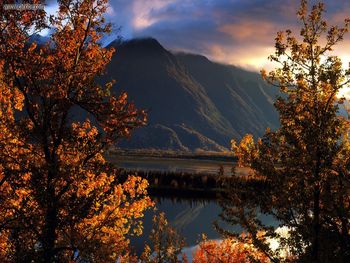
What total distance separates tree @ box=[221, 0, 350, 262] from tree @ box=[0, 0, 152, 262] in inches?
189

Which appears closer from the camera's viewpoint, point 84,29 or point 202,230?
point 84,29

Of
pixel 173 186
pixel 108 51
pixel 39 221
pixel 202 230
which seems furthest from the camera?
pixel 173 186

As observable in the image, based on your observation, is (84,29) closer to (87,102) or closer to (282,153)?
(87,102)

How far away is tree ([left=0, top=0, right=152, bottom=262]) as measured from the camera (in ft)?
49.9

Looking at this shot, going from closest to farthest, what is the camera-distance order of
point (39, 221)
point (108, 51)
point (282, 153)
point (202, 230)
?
point (39, 221)
point (282, 153)
point (108, 51)
point (202, 230)

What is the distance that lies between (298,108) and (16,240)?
10.2 meters

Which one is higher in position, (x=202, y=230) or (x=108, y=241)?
(x=108, y=241)

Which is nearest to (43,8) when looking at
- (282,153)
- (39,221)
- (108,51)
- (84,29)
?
(84,29)

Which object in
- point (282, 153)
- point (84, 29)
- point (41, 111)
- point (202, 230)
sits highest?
point (84, 29)

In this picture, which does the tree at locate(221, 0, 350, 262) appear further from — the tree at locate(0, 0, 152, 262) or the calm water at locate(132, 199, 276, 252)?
the calm water at locate(132, 199, 276, 252)

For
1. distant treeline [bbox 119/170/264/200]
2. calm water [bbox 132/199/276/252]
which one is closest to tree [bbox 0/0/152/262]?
calm water [bbox 132/199/276/252]

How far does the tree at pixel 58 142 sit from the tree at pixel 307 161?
4.81m

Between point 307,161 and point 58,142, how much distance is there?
8246 mm

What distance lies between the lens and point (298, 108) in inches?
621
